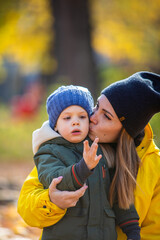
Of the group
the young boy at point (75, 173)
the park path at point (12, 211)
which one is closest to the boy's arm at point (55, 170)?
the young boy at point (75, 173)

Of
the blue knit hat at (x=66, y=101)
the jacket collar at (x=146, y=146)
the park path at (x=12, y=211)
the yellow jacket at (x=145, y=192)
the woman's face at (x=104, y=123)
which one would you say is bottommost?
the park path at (x=12, y=211)

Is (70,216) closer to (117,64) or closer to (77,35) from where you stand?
(77,35)

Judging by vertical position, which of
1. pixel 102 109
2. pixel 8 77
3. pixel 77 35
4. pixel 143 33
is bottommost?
pixel 8 77

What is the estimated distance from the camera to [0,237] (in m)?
3.66

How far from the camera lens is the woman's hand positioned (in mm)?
2293

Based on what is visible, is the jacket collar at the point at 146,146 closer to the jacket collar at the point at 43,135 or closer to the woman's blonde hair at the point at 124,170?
the woman's blonde hair at the point at 124,170

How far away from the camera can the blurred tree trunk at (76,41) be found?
1146cm

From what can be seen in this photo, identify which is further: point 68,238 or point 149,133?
point 149,133

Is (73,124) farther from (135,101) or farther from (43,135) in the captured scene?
(135,101)

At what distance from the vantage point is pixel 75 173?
7.41 ft

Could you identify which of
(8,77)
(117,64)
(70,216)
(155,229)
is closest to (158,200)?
(155,229)

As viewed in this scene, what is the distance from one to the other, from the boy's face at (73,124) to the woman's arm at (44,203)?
1.30 feet

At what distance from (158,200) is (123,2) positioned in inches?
493

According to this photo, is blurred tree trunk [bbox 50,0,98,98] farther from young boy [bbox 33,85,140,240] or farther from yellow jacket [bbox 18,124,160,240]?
young boy [bbox 33,85,140,240]
